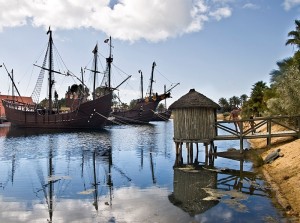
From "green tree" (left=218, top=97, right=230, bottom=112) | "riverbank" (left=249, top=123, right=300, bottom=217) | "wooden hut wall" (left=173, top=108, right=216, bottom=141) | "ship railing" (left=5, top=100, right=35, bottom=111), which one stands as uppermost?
"green tree" (left=218, top=97, right=230, bottom=112)

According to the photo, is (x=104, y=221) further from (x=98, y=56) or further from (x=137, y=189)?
(x=98, y=56)

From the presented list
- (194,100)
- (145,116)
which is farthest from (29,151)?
(145,116)

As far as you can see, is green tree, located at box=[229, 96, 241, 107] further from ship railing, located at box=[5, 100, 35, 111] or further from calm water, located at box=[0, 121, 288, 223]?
calm water, located at box=[0, 121, 288, 223]

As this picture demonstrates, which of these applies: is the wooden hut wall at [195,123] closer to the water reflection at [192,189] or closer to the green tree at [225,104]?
the water reflection at [192,189]

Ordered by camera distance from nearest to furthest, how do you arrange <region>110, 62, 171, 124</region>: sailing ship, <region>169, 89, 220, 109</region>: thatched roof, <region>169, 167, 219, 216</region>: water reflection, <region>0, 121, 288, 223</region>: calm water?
<region>0, 121, 288, 223</region>: calm water
<region>169, 167, 219, 216</region>: water reflection
<region>169, 89, 220, 109</region>: thatched roof
<region>110, 62, 171, 124</region>: sailing ship

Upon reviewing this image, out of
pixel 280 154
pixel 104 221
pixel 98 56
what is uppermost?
pixel 98 56

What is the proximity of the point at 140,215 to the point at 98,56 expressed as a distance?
2263 inches

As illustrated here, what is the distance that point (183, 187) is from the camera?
15281 millimetres

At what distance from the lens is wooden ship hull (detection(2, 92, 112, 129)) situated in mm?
60406

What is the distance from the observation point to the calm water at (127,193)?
1100 cm

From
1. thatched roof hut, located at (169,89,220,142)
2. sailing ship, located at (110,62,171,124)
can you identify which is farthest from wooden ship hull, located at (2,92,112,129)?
thatched roof hut, located at (169,89,220,142)

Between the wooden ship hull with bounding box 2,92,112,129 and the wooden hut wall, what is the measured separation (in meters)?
40.0

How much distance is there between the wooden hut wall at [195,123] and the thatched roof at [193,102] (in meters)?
0.33

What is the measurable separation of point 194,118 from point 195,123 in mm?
363
